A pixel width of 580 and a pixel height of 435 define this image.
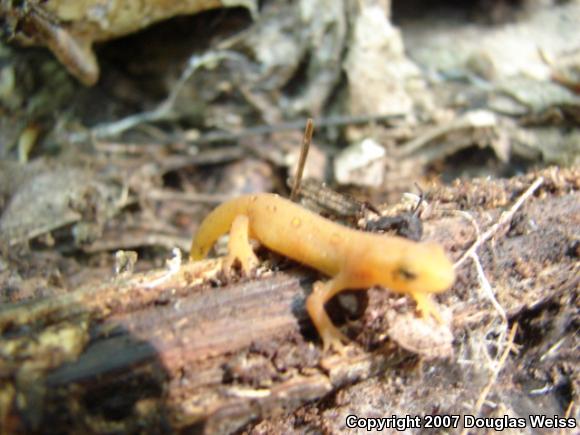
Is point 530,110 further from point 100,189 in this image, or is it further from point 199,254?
point 100,189

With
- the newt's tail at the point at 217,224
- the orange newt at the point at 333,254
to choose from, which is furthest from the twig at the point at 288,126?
the orange newt at the point at 333,254

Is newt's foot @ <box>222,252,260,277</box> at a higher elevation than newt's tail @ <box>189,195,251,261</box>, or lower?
higher

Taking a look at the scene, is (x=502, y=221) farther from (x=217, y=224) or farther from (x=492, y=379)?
(x=217, y=224)

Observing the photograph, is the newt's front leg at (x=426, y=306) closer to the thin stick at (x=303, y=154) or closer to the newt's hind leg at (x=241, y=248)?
the newt's hind leg at (x=241, y=248)

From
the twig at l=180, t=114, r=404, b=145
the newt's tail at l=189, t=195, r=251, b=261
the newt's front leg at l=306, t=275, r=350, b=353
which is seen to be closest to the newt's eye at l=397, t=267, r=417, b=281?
the newt's front leg at l=306, t=275, r=350, b=353

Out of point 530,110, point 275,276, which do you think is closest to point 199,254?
point 275,276

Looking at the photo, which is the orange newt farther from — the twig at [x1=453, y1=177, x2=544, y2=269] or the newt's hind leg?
the twig at [x1=453, y1=177, x2=544, y2=269]
